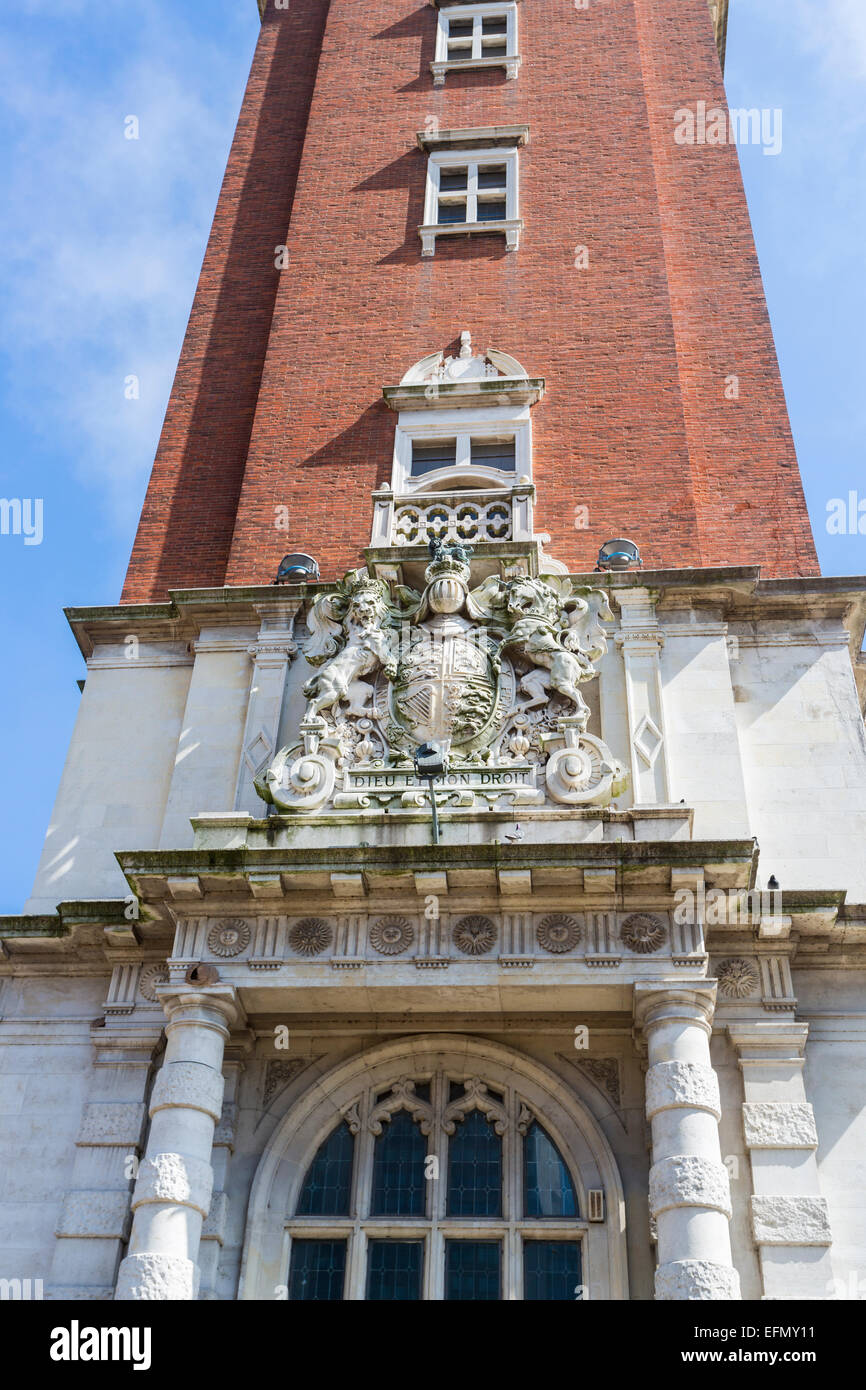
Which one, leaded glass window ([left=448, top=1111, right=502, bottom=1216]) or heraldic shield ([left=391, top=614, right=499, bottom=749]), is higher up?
heraldic shield ([left=391, top=614, right=499, bottom=749])

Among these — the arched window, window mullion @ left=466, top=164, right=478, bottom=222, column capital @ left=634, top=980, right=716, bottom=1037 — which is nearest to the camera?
column capital @ left=634, top=980, right=716, bottom=1037

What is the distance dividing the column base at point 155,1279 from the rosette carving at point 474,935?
11.6 ft

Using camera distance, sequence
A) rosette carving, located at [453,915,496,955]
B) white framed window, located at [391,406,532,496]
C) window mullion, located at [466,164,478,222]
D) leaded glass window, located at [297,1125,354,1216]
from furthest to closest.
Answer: window mullion, located at [466,164,478,222], white framed window, located at [391,406,532,496], leaded glass window, located at [297,1125,354,1216], rosette carving, located at [453,915,496,955]

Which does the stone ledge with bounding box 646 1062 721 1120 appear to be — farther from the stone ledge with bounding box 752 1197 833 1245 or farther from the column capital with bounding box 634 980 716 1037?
the stone ledge with bounding box 752 1197 833 1245

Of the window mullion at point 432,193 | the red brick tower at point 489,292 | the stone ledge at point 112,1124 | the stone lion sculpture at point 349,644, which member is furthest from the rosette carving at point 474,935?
the window mullion at point 432,193

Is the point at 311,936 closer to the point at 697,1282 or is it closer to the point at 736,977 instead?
the point at 736,977

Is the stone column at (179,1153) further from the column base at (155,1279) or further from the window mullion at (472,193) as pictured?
the window mullion at (472,193)

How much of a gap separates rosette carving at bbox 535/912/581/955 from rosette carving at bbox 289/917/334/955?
193 centimetres

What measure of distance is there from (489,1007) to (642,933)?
62.6 inches

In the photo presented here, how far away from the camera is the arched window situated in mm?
12938

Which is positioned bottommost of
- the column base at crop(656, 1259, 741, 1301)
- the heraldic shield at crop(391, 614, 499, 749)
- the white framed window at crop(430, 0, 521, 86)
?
the column base at crop(656, 1259, 741, 1301)

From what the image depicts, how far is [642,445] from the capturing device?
19078 mm

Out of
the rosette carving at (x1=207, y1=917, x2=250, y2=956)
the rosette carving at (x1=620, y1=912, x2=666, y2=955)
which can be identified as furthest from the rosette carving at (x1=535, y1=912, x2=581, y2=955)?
the rosette carving at (x1=207, y1=917, x2=250, y2=956)

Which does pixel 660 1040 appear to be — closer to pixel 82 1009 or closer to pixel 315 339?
pixel 82 1009
